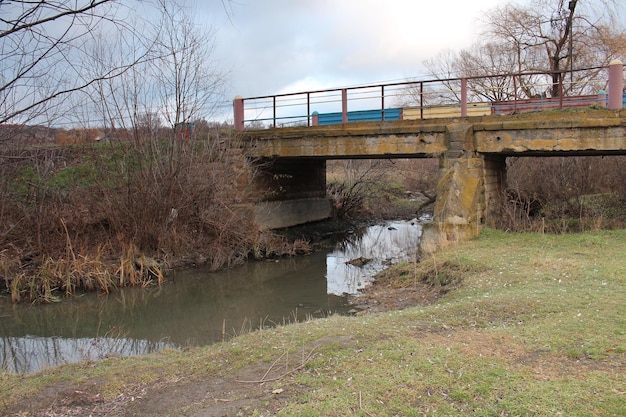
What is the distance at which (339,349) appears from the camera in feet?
19.2

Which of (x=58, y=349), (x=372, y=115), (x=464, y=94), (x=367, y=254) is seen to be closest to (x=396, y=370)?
(x=58, y=349)

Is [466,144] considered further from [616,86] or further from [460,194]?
[616,86]

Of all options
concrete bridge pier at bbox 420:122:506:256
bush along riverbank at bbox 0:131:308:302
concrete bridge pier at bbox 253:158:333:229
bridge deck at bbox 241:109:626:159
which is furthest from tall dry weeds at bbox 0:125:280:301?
concrete bridge pier at bbox 420:122:506:256

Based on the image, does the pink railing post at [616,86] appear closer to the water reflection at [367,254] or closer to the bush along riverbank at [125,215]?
the water reflection at [367,254]

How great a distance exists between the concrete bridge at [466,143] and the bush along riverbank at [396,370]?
5.70 metres

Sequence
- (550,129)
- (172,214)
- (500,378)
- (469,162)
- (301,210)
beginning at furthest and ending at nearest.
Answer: (301,210) < (172,214) < (469,162) < (550,129) < (500,378)

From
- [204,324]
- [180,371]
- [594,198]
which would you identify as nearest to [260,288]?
[204,324]

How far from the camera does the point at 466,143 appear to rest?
1426 centimetres

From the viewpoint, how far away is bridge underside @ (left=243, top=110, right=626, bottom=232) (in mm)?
12836

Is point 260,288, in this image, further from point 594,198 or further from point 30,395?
point 594,198

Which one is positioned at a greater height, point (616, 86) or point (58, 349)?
point (616, 86)

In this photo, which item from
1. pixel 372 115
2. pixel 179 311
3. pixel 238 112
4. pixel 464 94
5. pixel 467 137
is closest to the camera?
pixel 179 311

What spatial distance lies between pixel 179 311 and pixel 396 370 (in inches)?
306

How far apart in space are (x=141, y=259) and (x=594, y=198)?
1623 cm
